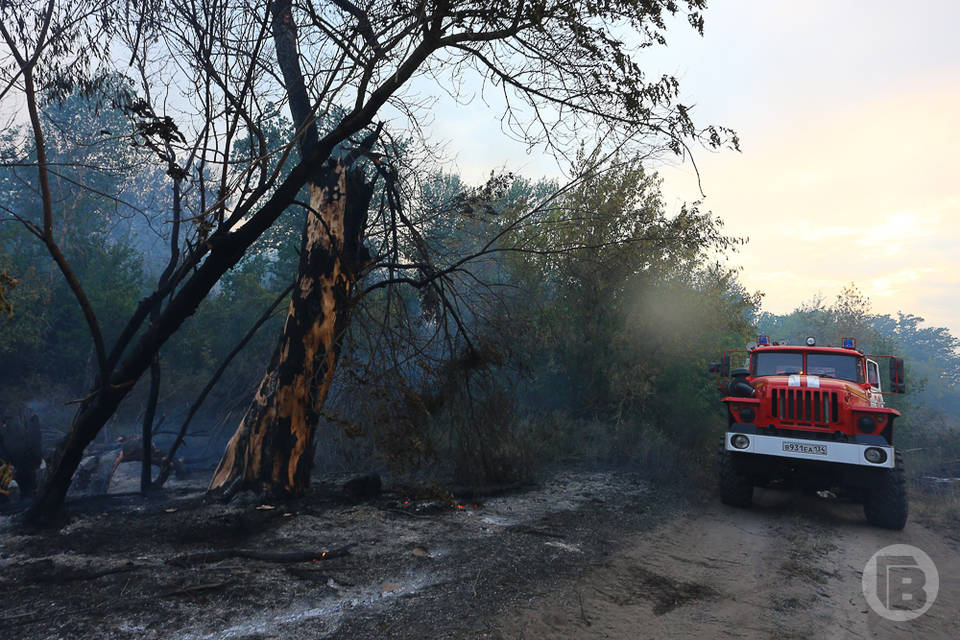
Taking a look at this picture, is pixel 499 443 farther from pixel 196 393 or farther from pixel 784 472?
pixel 196 393

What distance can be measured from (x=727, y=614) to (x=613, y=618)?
0.98 m

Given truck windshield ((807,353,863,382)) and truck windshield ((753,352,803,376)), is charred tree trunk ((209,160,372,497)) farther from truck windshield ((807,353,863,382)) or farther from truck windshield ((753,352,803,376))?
truck windshield ((807,353,863,382))

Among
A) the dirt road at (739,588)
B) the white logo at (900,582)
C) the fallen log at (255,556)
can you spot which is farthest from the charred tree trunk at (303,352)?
the white logo at (900,582)

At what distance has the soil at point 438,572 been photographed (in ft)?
13.1

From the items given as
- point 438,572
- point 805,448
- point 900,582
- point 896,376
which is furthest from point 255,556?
point 896,376

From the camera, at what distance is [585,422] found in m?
14.6

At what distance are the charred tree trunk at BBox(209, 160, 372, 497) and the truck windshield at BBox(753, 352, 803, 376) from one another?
6.57 meters

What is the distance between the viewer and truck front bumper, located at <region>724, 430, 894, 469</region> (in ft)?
24.1

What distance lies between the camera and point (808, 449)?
7.63 meters

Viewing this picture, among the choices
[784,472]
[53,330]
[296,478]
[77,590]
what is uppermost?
[53,330]

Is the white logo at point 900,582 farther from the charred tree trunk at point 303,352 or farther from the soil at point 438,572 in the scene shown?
the charred tree trunk at point 303,352

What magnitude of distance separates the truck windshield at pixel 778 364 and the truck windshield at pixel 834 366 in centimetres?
17

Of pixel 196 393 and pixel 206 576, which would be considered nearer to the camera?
pixel 206 576

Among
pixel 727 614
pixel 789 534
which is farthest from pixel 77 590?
pixel 789 534
